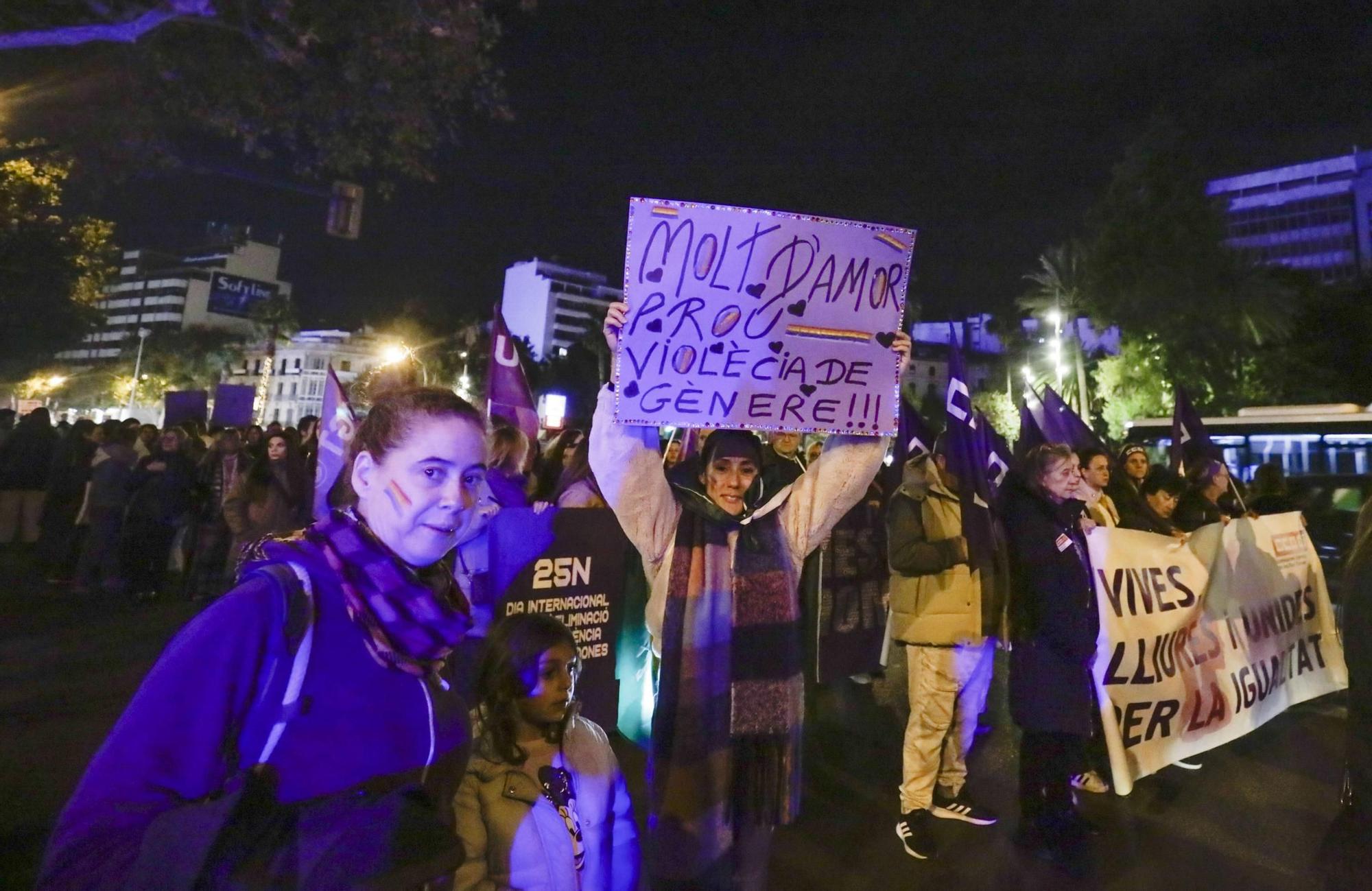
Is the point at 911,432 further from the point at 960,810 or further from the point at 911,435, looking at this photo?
the point at 960,810

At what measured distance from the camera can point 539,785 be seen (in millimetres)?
2238

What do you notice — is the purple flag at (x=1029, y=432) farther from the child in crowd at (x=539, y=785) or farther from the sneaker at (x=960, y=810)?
the child in crowd at (x=539, y=785)

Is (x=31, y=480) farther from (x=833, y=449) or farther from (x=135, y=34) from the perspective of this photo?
(x=833, y=449)

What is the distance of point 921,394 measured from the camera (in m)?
103

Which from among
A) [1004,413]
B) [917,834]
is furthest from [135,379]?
[917,834]

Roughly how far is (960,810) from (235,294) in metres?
101

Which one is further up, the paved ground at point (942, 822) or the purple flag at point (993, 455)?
the purple flag at point (993, 455)

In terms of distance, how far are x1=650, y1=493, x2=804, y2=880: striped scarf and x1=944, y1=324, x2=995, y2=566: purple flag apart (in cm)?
196

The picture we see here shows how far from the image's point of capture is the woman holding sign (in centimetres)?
276

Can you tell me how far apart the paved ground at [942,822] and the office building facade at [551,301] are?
108 m

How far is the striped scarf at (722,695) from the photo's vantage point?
2740mm

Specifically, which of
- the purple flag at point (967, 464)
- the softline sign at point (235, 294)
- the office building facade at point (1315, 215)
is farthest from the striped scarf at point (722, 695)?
the softline sign at point (235, 294)

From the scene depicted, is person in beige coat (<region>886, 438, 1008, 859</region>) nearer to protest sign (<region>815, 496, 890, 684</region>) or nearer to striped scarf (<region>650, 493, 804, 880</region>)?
striped scarf (<region>650, 493, 804, 880</region>)

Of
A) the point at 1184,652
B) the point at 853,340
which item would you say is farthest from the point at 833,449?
the point at 1184,652
